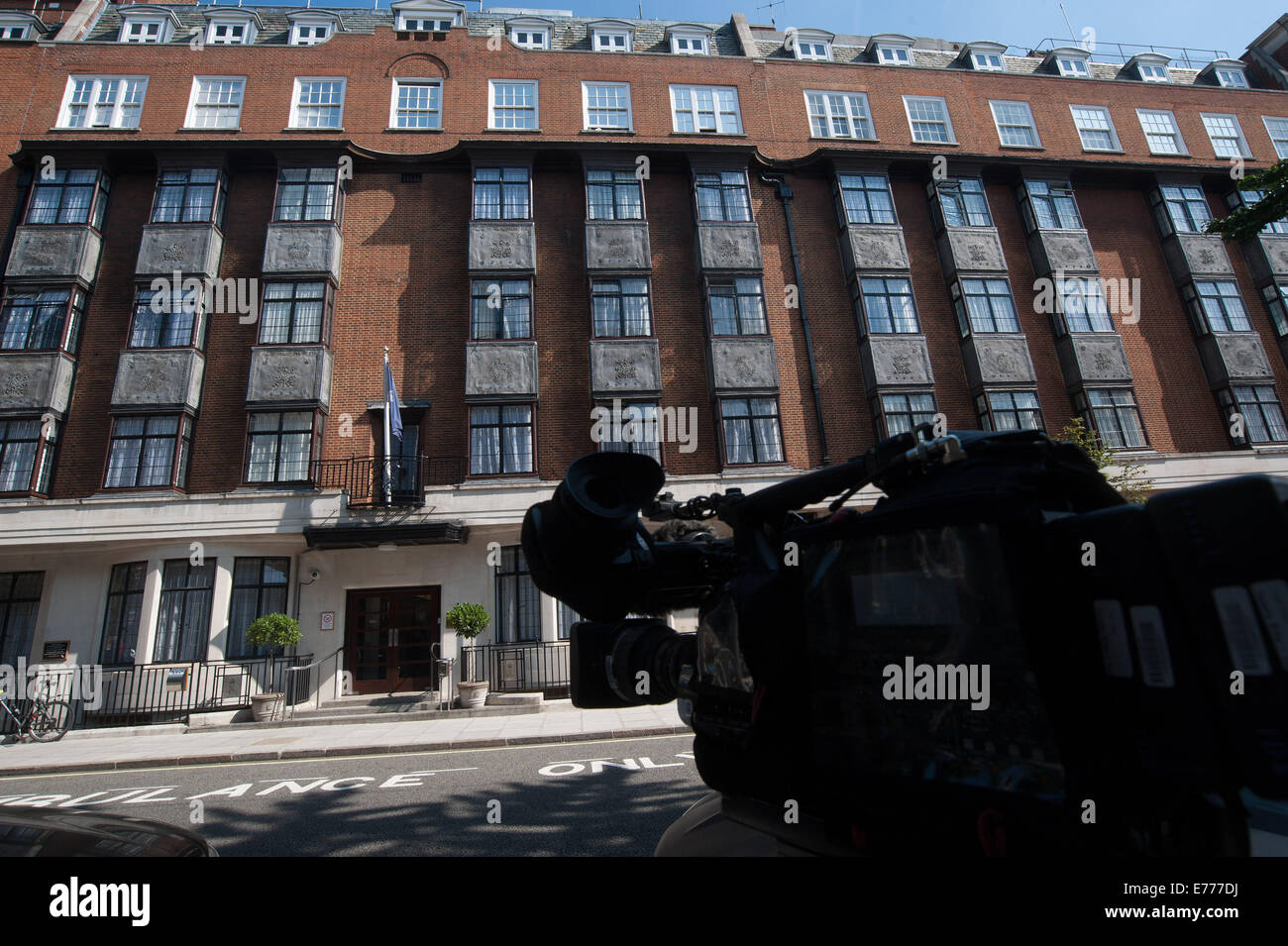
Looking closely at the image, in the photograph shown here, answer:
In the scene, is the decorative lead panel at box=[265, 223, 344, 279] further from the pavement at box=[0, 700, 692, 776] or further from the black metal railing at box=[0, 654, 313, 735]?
the pavement at box=[0, 700, 692, 776]

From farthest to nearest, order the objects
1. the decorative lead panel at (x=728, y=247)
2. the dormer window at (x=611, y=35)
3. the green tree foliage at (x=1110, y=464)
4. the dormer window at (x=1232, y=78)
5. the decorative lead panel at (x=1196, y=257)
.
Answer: the dormer window at (x=1232, y=78)
the dormer window at (x=611, y=35)
the decorative lead panel at (x=1196, y=257)
the decorative lead panel at (x=728, y=247)
the green tree foliage at (x=1110, y=464)

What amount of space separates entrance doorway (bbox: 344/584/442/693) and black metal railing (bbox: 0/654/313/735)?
1.52m

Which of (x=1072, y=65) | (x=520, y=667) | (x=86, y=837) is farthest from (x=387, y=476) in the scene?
(x=1072, y=65)

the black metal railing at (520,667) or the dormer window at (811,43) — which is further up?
the dormer window at (811,43)

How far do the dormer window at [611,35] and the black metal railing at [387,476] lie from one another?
15.3 m

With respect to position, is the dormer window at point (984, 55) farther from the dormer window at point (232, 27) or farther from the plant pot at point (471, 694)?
the plant pot at point (471, 694)

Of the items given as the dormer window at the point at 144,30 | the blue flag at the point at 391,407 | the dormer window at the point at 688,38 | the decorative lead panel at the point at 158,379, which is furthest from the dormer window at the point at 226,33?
the blue flag at the point at 391,407

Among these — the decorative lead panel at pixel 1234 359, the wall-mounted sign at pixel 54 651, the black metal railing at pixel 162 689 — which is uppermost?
the decorative lead panel at pixel 1234 359

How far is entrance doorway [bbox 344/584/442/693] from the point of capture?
48.4ft

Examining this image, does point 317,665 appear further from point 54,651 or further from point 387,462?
point 54,651

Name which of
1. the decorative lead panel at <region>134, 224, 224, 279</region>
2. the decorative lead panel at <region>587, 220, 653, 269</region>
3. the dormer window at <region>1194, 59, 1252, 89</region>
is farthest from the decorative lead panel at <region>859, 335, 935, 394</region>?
the dormer window at <region>1194, 59, 1252, 89</region>

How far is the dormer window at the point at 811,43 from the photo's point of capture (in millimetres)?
21688

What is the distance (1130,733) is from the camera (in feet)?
3.26

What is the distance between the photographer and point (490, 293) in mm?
16609
